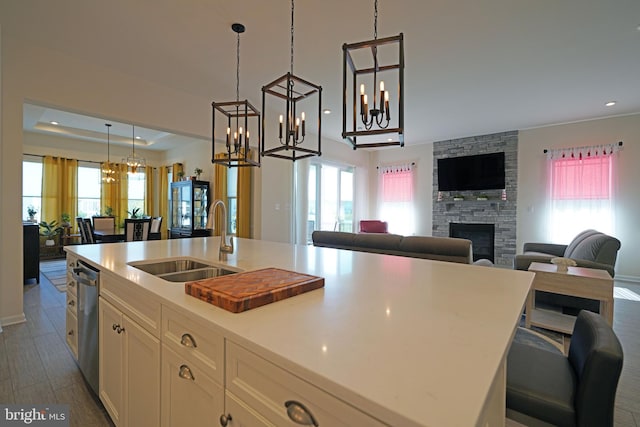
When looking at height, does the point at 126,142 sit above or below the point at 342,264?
above

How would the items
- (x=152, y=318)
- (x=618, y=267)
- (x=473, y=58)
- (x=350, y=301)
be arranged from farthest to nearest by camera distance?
1. (x=618, y=267)
2. (x=473, y=58)
3. (x=152, y=318)
4. (x=350, y=301)

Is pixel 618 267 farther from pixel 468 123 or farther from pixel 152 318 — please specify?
pixel 152 318

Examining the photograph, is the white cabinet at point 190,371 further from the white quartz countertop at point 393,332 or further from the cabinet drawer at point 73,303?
the cabinet drawer at point 73,303

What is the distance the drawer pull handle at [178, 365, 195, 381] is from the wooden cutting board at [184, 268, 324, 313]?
239 millimetres

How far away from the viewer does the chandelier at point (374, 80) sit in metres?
1.58

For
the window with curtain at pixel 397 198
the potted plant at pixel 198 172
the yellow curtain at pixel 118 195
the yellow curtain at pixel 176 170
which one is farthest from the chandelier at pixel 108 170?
the window with curtain at pixel 397 198

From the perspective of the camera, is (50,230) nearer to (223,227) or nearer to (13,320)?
(13,320)

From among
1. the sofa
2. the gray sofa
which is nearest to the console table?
the sofa

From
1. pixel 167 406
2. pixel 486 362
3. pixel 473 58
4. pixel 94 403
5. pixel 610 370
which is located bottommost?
pixel 94 403

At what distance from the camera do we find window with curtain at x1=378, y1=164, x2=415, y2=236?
752 cm

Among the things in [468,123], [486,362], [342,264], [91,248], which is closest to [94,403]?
[91,248]

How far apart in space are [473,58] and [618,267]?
4.74 metres

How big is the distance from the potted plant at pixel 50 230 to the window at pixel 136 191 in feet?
5.47

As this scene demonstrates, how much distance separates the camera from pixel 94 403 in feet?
6.05
